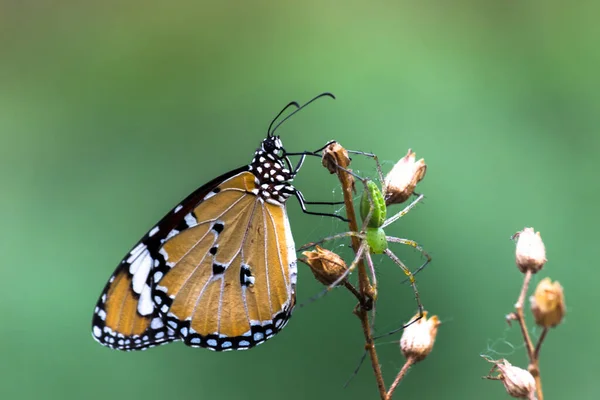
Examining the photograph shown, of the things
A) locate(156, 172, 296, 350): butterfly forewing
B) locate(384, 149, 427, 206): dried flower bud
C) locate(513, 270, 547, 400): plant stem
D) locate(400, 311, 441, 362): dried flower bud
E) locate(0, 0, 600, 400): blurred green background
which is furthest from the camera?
locate(0, 0, 600, 400): blurred green background

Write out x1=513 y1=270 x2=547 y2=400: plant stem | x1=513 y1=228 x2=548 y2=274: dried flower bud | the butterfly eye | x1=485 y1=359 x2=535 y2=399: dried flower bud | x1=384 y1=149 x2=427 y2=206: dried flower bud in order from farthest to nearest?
the butterfly eye < x1=384 y1=149 x2=427 y2=206: dried flower bud < x1=513 y1=228 x2=548 y2=274: dried flower bud < x1=485 y1=359 x2=535 y2=399: dried flower bud < x1=513 y1=270 x2=547 y2=400: plant stem

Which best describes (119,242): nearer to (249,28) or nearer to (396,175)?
(396,175)

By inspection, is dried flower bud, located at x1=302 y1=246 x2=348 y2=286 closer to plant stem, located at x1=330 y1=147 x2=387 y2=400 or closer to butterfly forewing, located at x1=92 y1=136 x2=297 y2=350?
plant stem, located at x1=330 y1=147 x2=387 y2=400

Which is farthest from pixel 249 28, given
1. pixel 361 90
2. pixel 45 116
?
pixel 361 90

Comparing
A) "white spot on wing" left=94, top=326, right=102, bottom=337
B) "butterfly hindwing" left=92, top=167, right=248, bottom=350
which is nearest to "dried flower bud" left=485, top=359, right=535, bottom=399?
"butterfly hindwing" left=92, top=167, right=248, bottom=350

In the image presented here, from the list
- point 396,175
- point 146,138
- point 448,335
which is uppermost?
point 146,138

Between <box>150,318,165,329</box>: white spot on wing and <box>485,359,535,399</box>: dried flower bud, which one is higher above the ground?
<box>150,318,165,329</box>: white spot on wing

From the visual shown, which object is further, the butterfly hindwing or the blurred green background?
the blurred green background
